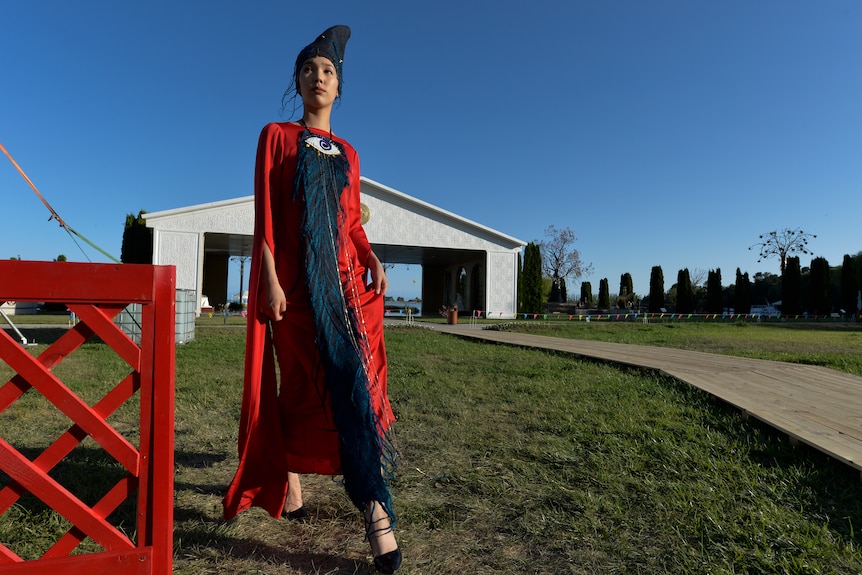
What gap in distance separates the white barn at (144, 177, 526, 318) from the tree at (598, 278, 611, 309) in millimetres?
20548

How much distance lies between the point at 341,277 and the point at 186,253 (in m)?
19.0

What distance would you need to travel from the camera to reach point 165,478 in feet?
3.99

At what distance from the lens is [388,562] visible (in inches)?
62.6

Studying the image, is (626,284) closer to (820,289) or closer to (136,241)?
(820,289)

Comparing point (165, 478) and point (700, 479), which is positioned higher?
point (165, 478)

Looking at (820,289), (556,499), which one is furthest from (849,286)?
(556,499)

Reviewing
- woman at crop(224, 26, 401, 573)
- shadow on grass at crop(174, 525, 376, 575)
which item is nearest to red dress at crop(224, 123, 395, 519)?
woman at crop(224, 26, 401, 573)

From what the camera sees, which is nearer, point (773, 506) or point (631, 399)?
point (773, 506)

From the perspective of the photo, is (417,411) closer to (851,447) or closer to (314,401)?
(314,401)

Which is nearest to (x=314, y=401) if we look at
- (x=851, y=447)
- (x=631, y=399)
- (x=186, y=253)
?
(x=851, y=447)

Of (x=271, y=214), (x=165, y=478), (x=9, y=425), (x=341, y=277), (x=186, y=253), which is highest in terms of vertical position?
(x=186, y=253)

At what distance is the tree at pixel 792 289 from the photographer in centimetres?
3108

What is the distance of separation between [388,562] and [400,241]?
19754 millimetres

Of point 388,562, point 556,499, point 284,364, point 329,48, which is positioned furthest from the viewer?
point 556,499
